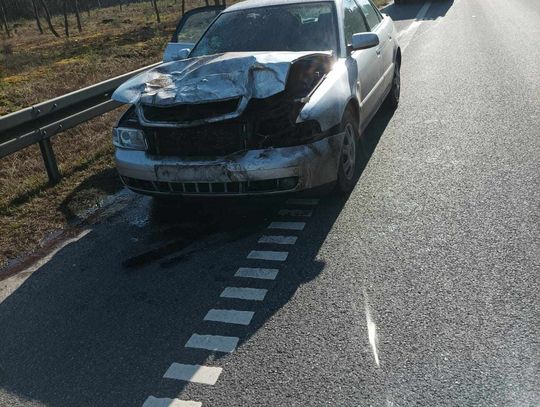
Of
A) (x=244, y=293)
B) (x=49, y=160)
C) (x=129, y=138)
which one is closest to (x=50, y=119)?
(x=49, y=160)

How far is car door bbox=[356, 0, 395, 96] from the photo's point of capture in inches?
246

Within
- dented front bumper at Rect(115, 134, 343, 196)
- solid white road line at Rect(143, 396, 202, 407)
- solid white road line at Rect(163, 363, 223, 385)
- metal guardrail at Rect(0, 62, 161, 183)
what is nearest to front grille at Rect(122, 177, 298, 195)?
dented front bumper at Rect(115, 134, 343, 196)

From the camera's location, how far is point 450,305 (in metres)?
3.09

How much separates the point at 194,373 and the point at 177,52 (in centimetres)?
412

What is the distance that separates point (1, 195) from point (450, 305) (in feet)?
14.9

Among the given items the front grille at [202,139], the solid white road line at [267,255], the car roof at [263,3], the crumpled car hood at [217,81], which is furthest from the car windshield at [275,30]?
the solid white road line at [267,255]

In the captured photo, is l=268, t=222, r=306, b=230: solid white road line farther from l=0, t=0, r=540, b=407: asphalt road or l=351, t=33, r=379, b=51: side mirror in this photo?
l=351, t=33, r=379, b=51: side mirror

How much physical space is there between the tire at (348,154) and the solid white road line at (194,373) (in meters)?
2.25

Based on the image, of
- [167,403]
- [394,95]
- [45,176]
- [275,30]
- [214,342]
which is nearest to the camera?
[167,403]

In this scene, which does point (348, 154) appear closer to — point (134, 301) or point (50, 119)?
point (134, 301)

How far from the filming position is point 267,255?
12.8 ft

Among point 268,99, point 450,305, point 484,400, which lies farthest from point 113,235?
point 484,400

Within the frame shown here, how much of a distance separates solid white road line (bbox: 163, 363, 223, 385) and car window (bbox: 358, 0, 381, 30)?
4.79 meters

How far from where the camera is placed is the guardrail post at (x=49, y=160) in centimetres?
564
